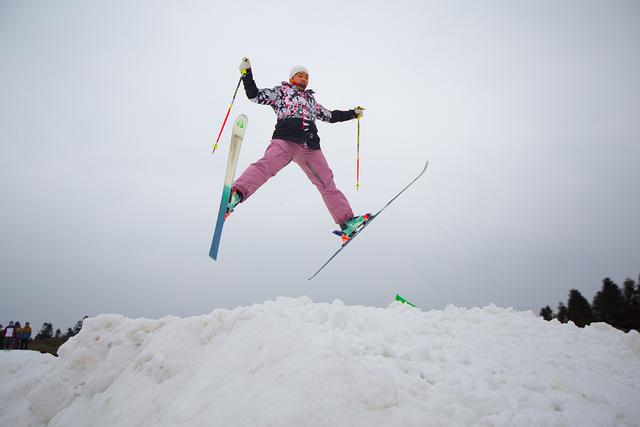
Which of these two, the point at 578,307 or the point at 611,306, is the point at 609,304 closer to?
the point at 611,306

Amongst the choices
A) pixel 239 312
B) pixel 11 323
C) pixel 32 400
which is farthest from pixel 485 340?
pixel 11 323

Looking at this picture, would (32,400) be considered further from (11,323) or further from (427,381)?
(11,323)

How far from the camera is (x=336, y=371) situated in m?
2.17

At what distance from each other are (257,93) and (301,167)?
1.35 meters

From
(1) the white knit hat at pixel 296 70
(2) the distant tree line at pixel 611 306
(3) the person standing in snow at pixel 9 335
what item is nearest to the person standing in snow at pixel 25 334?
(3) the person standing in snow at pixel 9 335

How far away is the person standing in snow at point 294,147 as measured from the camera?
445cm

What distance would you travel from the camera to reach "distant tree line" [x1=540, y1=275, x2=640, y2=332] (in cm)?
2080

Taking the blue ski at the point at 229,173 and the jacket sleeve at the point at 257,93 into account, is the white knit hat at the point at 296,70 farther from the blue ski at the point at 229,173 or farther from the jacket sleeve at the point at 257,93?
the blue ski at the point at 229,173

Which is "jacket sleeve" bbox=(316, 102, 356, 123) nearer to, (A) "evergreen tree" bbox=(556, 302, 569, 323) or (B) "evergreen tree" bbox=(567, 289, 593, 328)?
(B) "evergreen tree" bbox=(567, 289, 593, 328)

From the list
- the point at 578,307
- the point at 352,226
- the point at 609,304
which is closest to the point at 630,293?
the point at 609,304

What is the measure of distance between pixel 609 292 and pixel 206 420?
97.3 feet

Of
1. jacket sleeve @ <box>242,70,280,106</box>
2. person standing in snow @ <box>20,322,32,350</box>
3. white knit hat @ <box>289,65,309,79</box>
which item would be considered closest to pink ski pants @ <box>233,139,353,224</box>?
jacket sleeve @ <box>242,70,280,106</box>

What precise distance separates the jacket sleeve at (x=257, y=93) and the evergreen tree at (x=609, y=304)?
2784 centimetres

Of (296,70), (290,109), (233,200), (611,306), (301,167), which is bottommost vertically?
(611,306)
